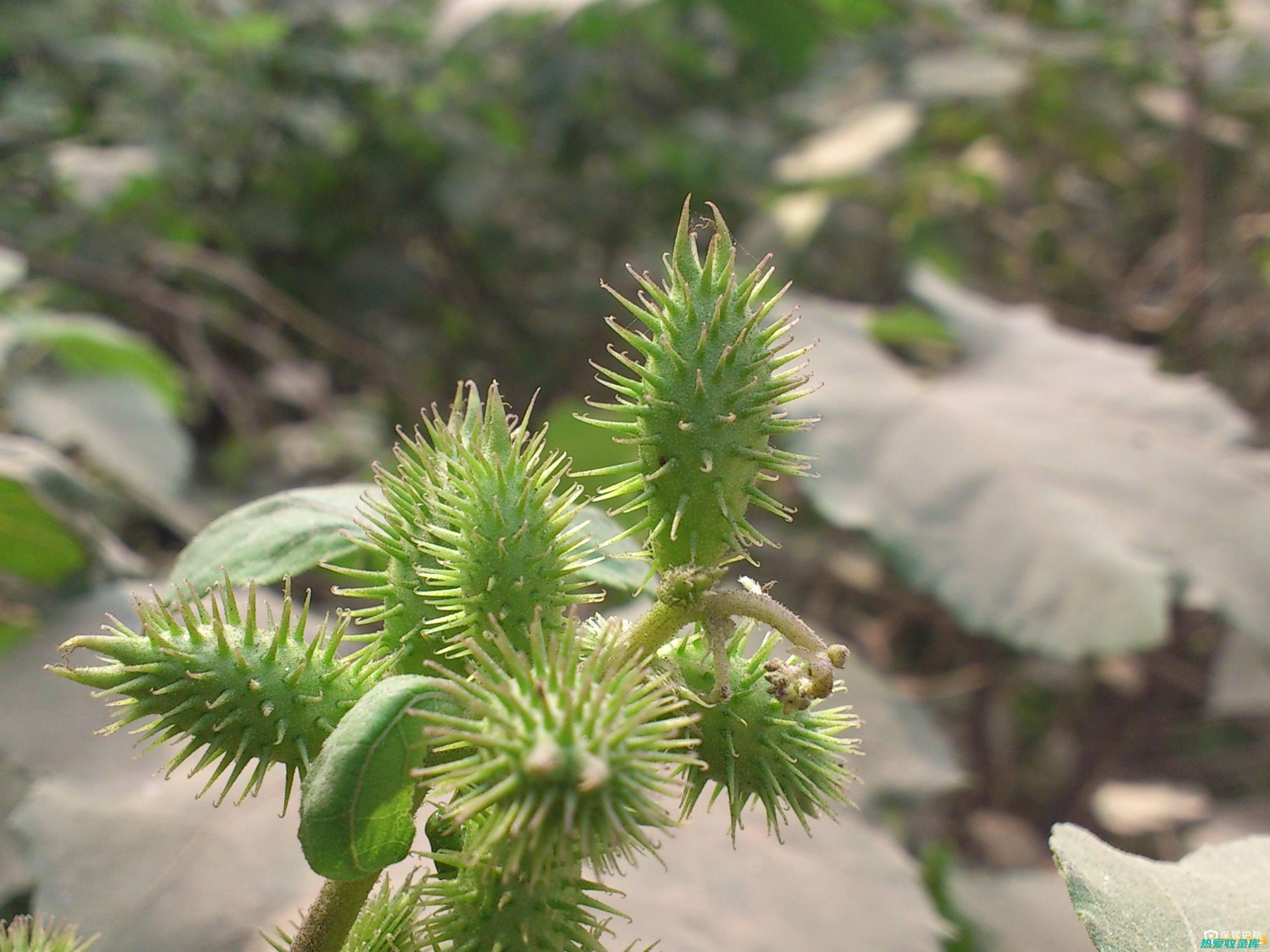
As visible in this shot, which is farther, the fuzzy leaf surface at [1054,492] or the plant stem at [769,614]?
the fuzzy leaf surface at [1054,492]

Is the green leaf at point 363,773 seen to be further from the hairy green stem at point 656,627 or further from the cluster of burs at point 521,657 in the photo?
the hairy green stem at point 656,627

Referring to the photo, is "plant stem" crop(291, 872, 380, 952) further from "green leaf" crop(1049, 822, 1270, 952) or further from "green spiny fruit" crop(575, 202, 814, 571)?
"green leaf" crop(1049, 822, 1270, 952)

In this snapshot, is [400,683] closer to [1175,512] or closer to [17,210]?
[1175,512]

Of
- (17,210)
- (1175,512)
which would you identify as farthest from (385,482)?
(17,210)

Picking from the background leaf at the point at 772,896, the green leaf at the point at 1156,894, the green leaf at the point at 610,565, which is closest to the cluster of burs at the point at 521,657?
the green leaf at the point at 610,565

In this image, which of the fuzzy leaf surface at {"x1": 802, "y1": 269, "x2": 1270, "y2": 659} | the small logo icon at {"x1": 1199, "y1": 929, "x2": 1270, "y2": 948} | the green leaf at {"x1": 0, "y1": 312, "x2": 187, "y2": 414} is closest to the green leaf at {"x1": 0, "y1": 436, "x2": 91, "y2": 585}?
the green leaf at {"x1": 0, "y1": 312, "x2": 187, "y2": 414}

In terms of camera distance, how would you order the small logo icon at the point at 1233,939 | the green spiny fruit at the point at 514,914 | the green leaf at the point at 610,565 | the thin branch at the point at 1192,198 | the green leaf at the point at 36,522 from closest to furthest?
the green spiny fruit at the point at 514,914
the small logo icon at the point at 1233,939
the green leaf at the point at 610,565
the green leaf at the point at 36,522
the thin branch at the point at 1192,198
